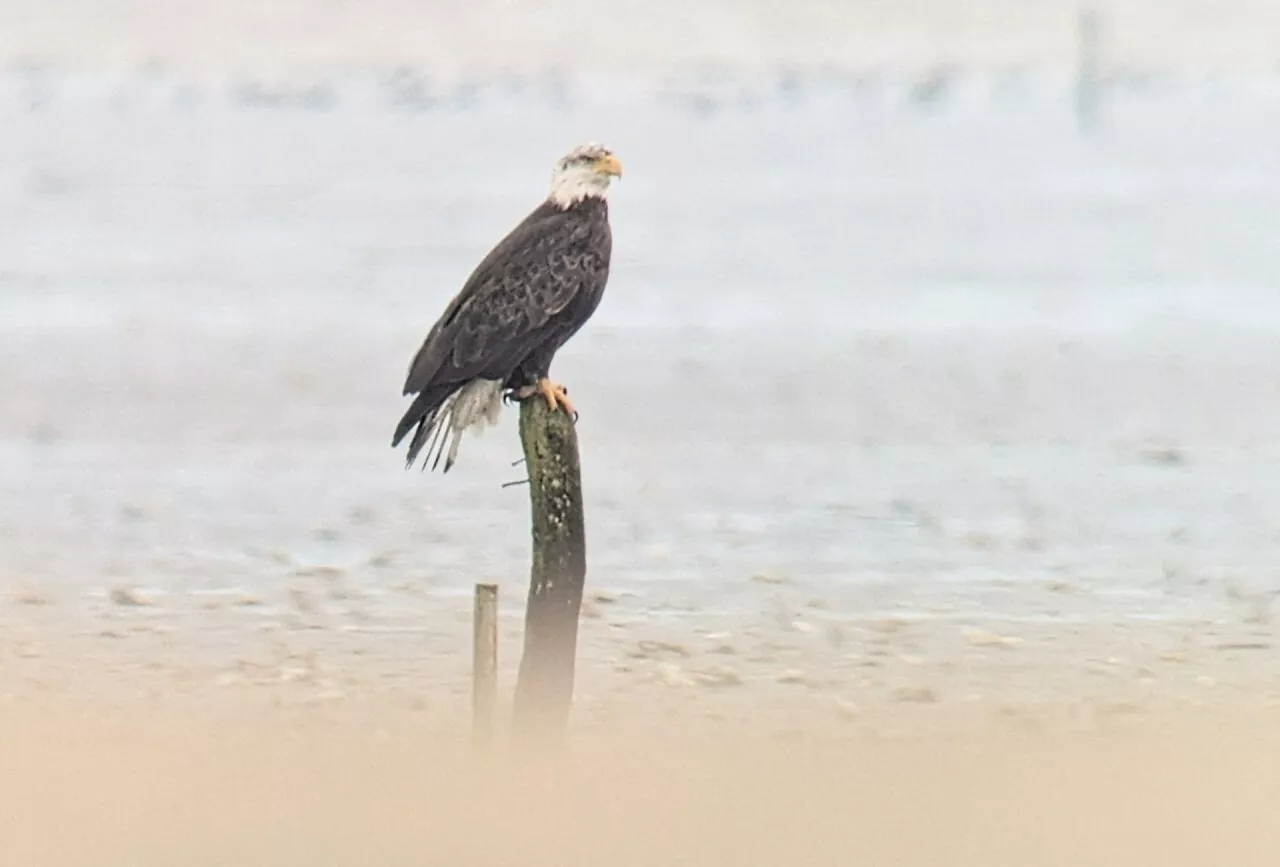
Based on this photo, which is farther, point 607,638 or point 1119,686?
point 607,638

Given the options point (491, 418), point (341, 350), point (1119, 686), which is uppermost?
point (341, 350)

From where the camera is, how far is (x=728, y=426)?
16.5m

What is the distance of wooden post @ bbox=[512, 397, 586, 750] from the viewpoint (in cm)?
713

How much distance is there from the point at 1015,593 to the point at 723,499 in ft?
9.03

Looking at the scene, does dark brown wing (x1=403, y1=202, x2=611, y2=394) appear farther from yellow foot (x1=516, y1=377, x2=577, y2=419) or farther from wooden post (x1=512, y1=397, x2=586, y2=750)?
wooden post (x1=512, y1=397, x2=586, y2=750)

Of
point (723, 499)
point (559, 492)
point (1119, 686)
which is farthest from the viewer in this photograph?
point (723, 499)

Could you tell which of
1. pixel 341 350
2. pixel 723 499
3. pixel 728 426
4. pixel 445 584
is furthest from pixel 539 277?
pixel 341 350

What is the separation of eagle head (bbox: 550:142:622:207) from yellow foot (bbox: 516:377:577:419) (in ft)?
2.47

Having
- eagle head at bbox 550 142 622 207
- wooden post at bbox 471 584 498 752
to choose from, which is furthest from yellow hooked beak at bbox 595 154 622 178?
wooden post at bbox 471 584 498 752

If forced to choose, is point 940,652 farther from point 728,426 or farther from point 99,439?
point 99,439

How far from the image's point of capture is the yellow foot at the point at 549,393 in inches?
303

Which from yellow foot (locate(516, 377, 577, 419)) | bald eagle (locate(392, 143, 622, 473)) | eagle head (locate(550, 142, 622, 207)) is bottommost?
yellow foot (locate(516, 377, 577, 419))

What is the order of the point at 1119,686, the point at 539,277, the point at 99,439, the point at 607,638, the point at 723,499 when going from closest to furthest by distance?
the point at 539,277 → the point at 1119,686 → the point at 607,638 → the point at 723,499 → the point at 99,439

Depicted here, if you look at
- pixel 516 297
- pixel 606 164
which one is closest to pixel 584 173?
pixel 606 164
